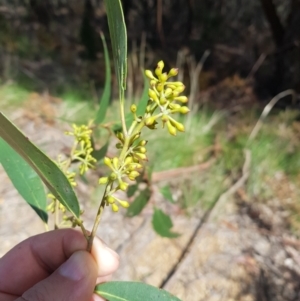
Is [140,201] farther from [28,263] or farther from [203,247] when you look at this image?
[203,247]

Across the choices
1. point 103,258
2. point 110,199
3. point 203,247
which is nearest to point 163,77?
point 110,199

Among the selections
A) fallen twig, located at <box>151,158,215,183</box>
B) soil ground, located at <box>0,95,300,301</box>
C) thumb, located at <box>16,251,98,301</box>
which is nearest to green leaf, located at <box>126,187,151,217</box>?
thumb, located at <box>16,251,98,301</box>

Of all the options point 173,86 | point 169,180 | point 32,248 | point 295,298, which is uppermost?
point 173,86

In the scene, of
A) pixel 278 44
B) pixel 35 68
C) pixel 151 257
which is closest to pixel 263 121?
pixel 278 44

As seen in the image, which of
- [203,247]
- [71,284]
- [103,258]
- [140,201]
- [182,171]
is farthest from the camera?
[182,171]

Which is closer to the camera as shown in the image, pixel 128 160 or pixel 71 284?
pixel 128 160

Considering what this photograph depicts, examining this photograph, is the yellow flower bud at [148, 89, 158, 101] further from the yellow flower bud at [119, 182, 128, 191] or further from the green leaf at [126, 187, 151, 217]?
the green leaf at [126, 187, 151, 217]

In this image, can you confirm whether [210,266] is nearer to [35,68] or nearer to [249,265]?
[249,265]
